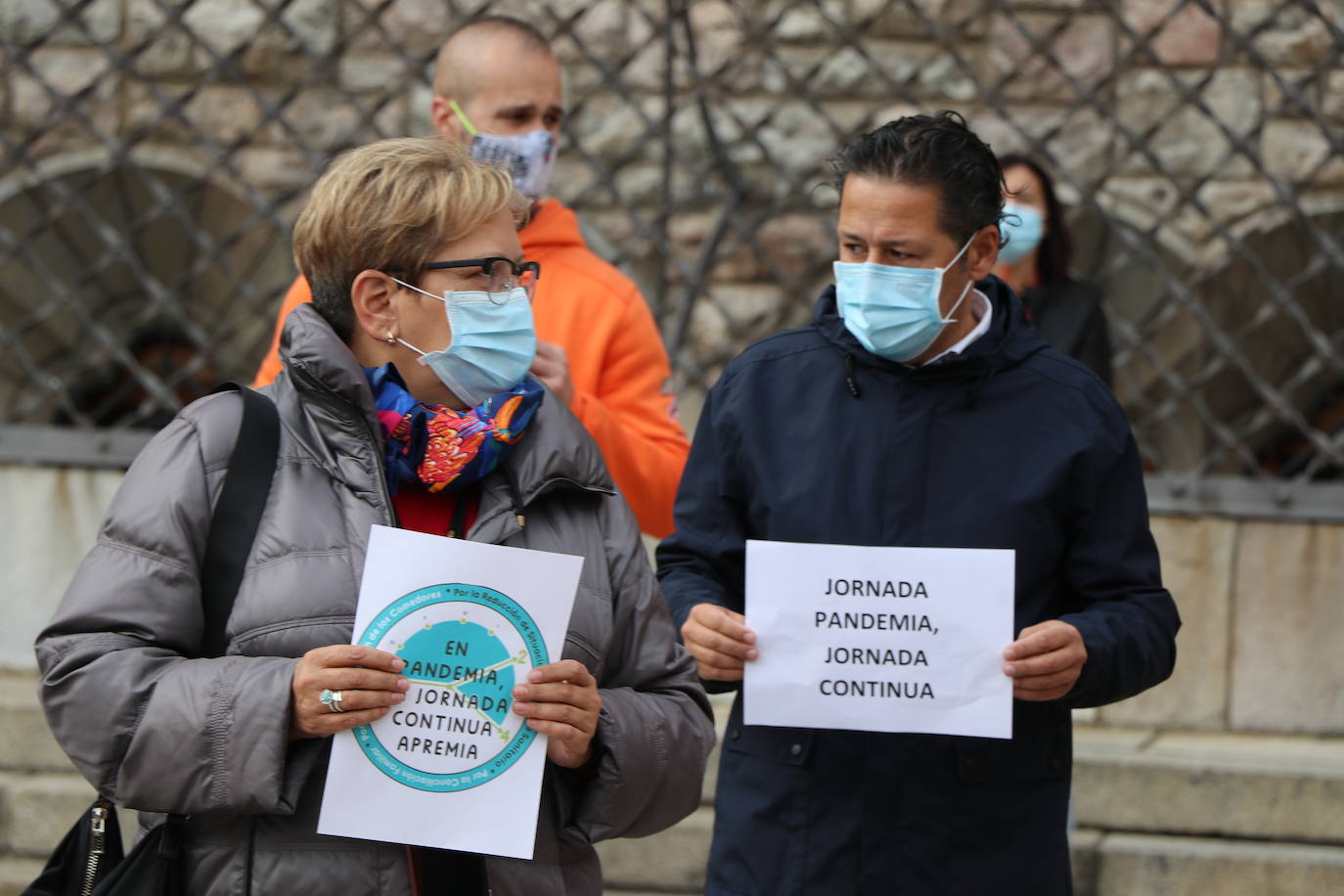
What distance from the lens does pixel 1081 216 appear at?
5695 millimetres

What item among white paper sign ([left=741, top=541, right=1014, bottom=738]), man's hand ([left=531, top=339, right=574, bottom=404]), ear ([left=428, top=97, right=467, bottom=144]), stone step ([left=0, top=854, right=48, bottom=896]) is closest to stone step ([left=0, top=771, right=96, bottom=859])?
stone step ([left=0, top=854, right=48, bottom=896])

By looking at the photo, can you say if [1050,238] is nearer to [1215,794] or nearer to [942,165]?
A: [1215,794]

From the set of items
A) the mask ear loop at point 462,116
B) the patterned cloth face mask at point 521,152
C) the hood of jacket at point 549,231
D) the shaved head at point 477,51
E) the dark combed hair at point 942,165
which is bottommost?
the dark combed hair at point 942,165

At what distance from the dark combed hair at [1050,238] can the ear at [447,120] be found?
1.61m

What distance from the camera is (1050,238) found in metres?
4.35

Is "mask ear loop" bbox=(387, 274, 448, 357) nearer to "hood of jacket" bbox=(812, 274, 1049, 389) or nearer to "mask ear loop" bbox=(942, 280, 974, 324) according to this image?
"hood of jacket" bbox=(812, 274, 1049, 389)

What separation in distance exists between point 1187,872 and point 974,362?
228cm

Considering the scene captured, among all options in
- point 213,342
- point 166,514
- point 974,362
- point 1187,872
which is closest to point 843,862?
point 974,362

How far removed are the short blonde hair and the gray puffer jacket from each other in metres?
0.11

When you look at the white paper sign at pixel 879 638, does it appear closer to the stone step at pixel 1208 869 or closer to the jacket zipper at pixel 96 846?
the jacket zipper at pixel 96 846

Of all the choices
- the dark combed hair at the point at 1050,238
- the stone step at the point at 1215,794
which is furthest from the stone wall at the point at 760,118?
the stone step at the point at 1215,794

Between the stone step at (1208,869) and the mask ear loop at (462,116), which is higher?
the mask ear loop at (462,116)

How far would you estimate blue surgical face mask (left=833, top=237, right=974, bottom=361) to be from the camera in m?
2.54

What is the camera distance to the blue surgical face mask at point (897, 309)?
2535mm
